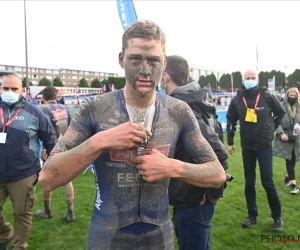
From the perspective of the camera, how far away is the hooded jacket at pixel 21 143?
3705mm

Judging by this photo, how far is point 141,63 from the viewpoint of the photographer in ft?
5.38

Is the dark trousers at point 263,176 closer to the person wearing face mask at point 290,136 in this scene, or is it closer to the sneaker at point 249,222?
the sneaker at point 249,222

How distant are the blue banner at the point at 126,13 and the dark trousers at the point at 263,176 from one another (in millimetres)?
3964

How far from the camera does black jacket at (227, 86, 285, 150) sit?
14.6 feet

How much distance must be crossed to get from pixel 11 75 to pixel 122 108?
310cm

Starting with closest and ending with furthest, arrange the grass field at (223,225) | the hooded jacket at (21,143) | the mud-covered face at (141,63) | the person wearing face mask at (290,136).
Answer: the mud-covered face at (141,63) → the hooded jacket at (21,143) → the grass field at (223,225) → the person wearing face mask at (290,136)

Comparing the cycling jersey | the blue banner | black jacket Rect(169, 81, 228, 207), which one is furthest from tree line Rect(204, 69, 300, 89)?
the cycling jersey

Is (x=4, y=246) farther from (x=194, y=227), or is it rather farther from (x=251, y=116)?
(x=251, y=116)

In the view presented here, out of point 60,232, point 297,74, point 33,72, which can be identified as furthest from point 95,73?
point 60,232

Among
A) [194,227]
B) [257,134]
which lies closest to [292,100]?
[257,134]

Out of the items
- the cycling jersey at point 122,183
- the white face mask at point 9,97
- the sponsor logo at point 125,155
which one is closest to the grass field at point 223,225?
the white face mask at point 9,97

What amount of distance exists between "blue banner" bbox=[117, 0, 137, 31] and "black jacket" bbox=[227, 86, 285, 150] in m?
3.22

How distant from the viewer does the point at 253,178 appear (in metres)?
4.71

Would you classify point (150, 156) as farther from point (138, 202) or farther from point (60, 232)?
point (60, 232)
